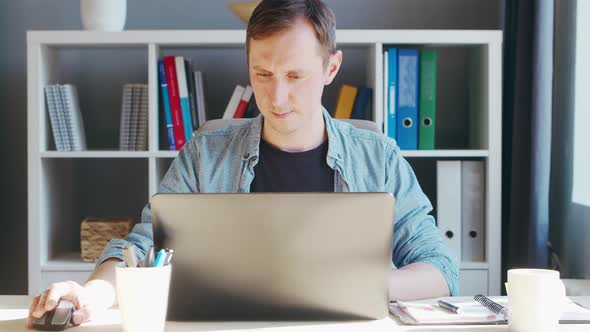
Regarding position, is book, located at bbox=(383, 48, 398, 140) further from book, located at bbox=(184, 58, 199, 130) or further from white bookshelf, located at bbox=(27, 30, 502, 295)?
book, located at bbox=(184, 58, 199, 130)

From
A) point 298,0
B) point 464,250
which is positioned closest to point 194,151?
point 298,0

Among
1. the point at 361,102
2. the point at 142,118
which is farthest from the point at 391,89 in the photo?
the point at 142,118

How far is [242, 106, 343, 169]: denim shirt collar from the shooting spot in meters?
1.74

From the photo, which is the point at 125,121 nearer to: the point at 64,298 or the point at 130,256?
the point at 64,298

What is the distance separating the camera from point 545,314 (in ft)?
3.45

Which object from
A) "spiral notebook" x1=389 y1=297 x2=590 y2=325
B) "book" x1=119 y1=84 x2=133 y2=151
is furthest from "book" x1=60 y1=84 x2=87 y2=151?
"spiral notebook" x1=389 y1=297 x2=590 y2=325

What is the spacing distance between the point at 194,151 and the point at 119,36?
0.97 metres

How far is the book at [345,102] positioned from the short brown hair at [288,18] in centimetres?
100

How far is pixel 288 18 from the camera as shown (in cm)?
163

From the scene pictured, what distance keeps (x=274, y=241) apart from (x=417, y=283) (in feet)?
1.32

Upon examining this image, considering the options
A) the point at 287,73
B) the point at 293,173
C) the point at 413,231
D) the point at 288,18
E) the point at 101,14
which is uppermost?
the point at 101,14

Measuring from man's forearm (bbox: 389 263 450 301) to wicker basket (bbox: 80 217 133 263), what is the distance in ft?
4.93

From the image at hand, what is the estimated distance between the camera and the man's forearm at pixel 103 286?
1.19 meters

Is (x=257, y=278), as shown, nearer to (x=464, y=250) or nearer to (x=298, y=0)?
(x=298, y=0)
